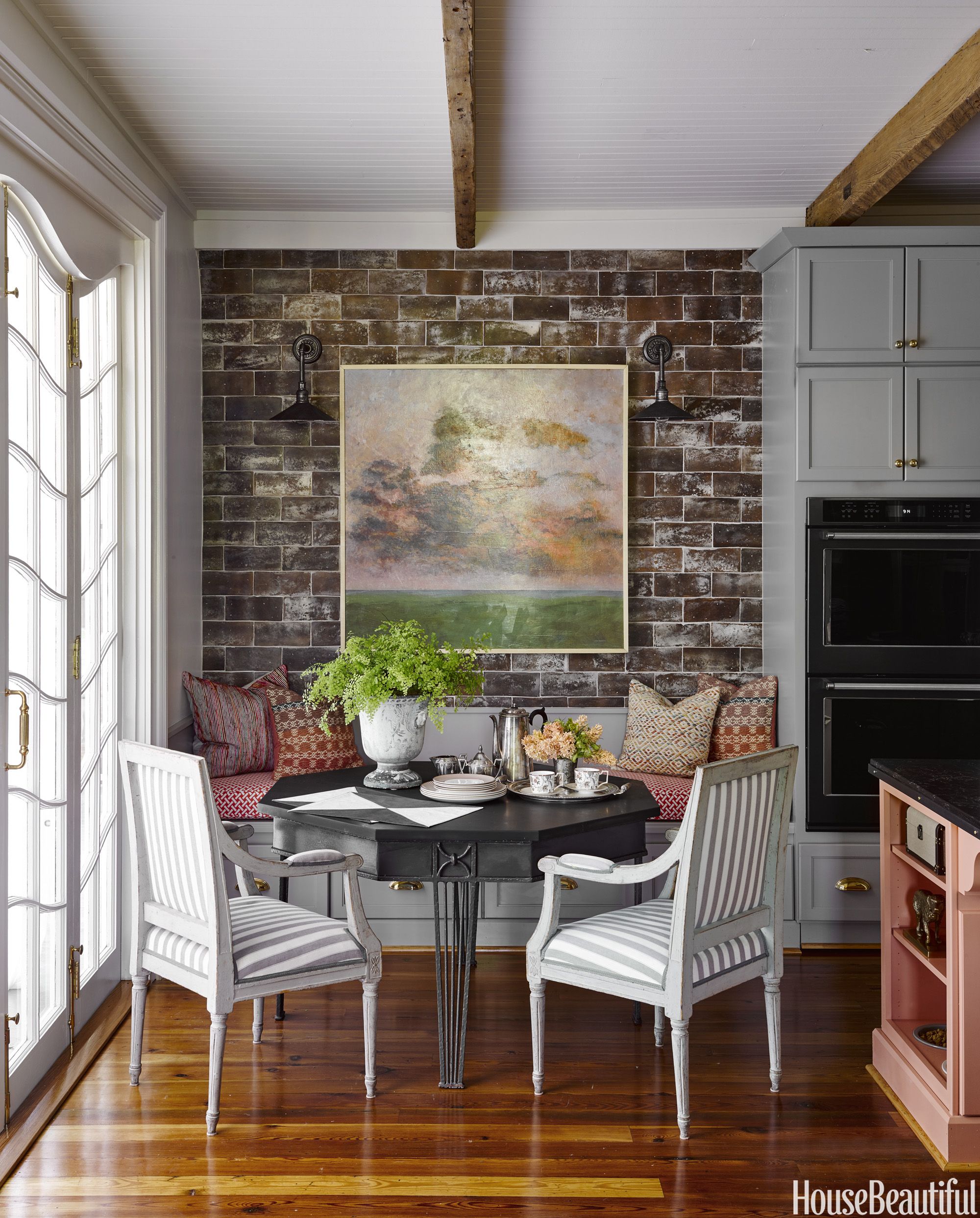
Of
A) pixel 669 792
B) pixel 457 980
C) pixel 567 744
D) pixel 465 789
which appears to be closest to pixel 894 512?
pixel 669 792

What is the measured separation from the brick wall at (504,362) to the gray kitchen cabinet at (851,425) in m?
0.46

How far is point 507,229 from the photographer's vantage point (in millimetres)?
4230

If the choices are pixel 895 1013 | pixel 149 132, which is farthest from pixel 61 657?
pixel 895 1013

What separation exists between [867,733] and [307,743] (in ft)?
7.06

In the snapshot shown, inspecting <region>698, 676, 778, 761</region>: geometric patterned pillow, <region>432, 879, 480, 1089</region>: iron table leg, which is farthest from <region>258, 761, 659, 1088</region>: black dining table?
<region>698, 676, 778, 761</region>: geometric patterned pillow

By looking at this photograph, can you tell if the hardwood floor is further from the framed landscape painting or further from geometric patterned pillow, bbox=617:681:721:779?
the framed landscape painting

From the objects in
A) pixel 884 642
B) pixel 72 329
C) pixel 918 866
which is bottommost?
pixel 918 866

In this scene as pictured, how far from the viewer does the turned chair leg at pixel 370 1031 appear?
8.61ft

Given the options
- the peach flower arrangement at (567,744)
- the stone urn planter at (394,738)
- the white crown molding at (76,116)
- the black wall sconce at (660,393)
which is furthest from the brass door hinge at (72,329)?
the black wall sconce at (660,393)

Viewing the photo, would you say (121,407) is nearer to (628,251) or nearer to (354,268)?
(354,268)

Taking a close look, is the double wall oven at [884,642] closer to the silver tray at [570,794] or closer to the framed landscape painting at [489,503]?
the framed landscape painting at [489,503]

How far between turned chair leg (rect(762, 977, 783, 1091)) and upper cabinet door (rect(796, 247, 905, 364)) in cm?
232

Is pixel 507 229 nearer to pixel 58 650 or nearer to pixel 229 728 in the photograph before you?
pixel 229 728

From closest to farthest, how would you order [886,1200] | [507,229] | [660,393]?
[886,1200] < [660,393] < [507,229]
